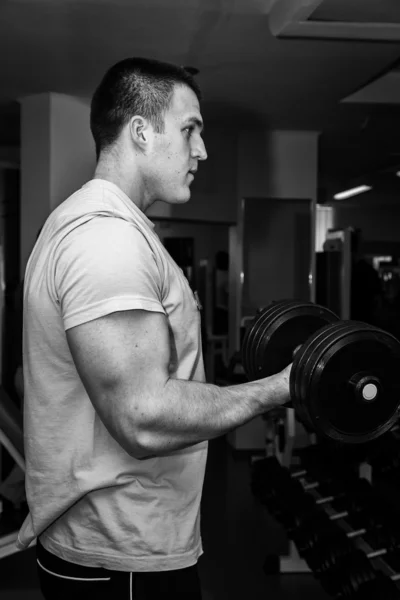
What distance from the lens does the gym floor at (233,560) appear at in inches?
99.3

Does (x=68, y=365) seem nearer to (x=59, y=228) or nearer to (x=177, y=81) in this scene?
(x=59, y=228)

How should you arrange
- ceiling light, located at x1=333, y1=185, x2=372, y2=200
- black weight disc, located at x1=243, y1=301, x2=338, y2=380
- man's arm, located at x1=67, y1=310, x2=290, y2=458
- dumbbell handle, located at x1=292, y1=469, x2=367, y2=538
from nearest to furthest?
man's arm, located at x1=67, y1=310, x2=290, y2=458, black weight disc, located at x1=243, y1=301, x2=338, y2=380, dumbbell handle, located at x1=292, y1=469, x2=367, y2=538, ceiling light, located at x1=333, y1=185, x2=372, y2=200

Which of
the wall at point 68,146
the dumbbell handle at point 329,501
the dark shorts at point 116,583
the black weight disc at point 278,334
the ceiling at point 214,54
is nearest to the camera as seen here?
the dark shorts at point 116,583

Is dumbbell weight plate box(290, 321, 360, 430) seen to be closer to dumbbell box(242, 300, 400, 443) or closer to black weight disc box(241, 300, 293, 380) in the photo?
dumbbell box(242, 300, 400, 443)

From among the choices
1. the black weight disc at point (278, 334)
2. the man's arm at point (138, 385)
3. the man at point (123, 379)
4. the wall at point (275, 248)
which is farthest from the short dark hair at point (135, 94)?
the wall at point (275, 248)

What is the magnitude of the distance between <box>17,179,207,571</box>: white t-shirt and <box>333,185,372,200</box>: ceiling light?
24.0 feet

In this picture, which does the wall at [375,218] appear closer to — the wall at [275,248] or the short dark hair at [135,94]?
the wall at [275,248]

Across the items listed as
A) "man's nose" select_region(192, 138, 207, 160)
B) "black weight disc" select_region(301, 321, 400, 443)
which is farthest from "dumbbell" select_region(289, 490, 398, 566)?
"man's nose" select_region(192, 138, 207, 160)

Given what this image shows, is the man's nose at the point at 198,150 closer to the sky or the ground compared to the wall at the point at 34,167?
closer to the ground

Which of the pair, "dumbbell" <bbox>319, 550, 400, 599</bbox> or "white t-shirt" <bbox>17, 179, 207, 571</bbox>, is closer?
"white t-shirt" <bbox>17, 179, 207, 571</bbox>

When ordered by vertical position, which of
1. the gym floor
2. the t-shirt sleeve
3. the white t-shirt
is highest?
the t-shirt sleeve

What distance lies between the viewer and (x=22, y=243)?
412 centimetres

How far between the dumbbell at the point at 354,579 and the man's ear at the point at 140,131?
4.94ft

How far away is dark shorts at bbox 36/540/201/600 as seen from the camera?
0.89 m
